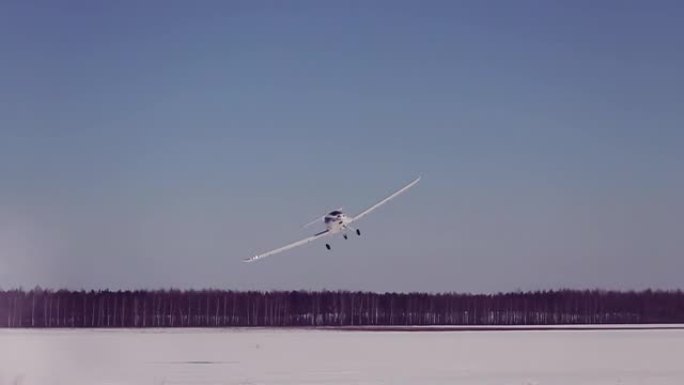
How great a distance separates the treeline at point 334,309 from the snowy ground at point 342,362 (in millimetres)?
46103

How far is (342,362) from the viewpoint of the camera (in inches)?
1342

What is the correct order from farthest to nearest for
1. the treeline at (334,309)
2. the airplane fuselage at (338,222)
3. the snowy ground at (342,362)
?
the treeline at (334,309) → the airplane fuselage at (338,222) → the snowy ground at (342,362)

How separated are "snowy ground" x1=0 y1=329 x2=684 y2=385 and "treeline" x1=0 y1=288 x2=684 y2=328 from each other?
46.1 m

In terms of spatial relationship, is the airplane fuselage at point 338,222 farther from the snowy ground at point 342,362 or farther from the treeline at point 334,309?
the treeline at point 334,309

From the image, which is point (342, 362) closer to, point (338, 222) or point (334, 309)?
point (338, 222)

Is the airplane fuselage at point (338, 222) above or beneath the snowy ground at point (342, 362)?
above

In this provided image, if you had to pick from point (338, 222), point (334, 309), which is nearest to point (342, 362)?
point (338, 222)

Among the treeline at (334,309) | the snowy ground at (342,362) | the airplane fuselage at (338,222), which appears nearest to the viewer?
the snowy ground at (342,362)

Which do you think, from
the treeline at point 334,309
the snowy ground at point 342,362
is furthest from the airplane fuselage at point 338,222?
the treeline at point 334,309

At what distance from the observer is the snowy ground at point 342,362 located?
28.0 meters

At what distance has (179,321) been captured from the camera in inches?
3775

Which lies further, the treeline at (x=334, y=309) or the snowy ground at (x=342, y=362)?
the treeline at (x=334, y=309)

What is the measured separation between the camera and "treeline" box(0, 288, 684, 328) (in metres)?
95.8

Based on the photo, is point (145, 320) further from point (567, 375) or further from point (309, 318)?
point (567, 375)
